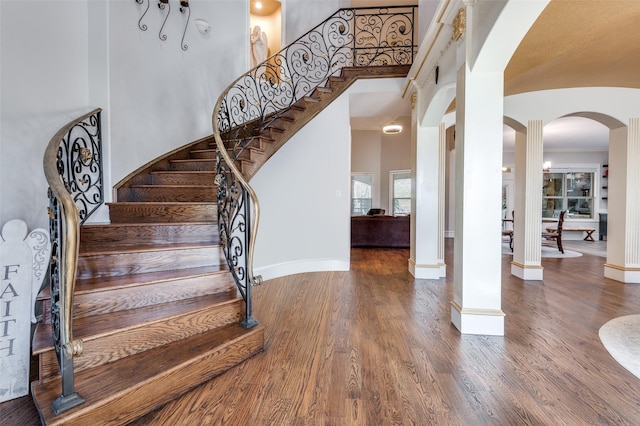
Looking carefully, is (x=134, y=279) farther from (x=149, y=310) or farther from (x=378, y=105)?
(x=378, y=105)

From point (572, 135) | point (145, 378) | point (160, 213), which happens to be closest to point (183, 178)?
point (160, 213)

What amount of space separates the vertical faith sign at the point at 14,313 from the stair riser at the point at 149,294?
327mm

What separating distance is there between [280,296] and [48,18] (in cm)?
344

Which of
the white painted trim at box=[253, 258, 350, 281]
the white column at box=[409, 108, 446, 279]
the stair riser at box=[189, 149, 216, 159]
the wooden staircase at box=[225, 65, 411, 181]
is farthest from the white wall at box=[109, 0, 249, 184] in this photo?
the white column at box=[409, 108, 446, 279]

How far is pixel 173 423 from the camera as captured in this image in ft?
4.79

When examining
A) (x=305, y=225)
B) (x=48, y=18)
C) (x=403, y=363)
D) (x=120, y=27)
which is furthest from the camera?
(x=305, y=225)

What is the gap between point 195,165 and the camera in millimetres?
3639

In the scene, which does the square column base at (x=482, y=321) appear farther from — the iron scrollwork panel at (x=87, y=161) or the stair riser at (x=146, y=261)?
the iron scrollwork panel at (x=87, y=161)

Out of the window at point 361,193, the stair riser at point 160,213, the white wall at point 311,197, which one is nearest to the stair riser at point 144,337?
the stair riser at point 160,213

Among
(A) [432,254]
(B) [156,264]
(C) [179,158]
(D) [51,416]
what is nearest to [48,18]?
(C) [179,158]

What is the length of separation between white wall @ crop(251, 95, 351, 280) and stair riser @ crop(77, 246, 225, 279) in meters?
1.73

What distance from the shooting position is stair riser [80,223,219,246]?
240 cm

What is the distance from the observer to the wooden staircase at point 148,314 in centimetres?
147

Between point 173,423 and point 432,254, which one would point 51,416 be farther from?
point 432,254
